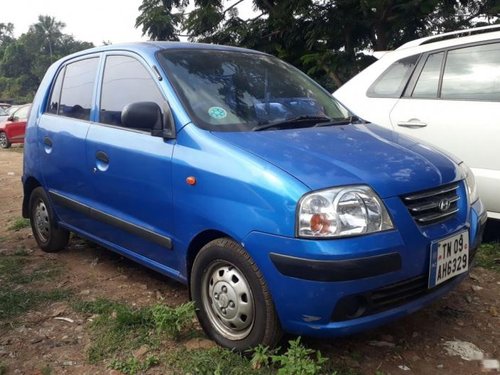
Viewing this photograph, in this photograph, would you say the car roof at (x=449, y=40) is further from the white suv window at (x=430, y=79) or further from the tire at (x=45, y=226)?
the tire at (x=45, y=226)

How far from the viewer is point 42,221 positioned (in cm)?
454

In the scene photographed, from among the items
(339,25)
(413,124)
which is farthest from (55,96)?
(339,25)

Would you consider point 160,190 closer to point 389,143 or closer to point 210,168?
point 210,168

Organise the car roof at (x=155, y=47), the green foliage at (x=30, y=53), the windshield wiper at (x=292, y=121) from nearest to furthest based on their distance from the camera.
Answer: the windshield wiper at (x=292, y=121) → the car roof at (x=155, y=47) → the green foliage at (x=30, y=53)

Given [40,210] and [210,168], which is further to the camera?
[40,210]

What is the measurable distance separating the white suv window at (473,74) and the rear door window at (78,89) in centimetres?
270

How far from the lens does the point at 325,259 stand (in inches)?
87.4

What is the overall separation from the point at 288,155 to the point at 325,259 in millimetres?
559

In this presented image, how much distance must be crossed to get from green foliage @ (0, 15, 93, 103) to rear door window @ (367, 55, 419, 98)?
63766 millimetres

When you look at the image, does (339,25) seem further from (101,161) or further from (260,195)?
(260,195)

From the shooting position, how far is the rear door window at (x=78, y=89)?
3818 mm

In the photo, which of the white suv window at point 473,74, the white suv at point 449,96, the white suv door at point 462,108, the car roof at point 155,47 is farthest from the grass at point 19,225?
the white suv window at point 473,74

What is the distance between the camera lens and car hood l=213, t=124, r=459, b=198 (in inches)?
93.4

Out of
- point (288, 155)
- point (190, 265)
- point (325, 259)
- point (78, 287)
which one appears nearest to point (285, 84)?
point (288, 155)
